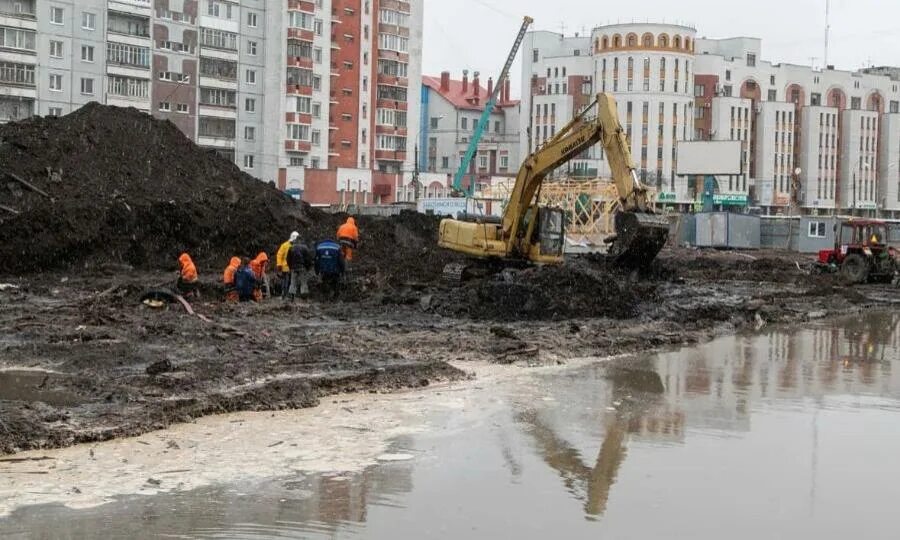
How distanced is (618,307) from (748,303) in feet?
17.0

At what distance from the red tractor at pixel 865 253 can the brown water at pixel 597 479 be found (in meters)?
19.7

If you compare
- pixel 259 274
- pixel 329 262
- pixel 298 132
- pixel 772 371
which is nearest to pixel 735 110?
pixel 298 132

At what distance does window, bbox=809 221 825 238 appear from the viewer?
2127 inches

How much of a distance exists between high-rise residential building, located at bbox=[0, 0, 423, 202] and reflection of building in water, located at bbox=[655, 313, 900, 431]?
47549 millimetres

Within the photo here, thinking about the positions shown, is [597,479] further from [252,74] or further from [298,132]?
[298,132]

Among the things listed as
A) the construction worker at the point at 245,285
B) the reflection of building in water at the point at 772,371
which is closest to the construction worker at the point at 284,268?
the construction worker at the point at 245,285

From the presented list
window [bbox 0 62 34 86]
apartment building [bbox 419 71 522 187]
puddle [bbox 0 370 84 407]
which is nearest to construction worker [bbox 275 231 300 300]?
Answer: puddle [bbox 0 370 84 407]

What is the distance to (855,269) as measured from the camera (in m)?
32.3

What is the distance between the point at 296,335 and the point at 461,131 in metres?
97.0

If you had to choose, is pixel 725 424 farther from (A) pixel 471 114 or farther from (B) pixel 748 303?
(A) pixel 471 114

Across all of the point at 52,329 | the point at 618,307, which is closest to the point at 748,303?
the point at 618,307

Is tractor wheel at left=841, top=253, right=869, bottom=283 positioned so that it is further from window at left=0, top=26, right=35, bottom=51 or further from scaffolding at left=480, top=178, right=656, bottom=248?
window at left=0, top=26, right=35, bottom=51

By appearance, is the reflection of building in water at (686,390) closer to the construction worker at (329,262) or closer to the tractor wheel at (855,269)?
the construction worker at (329,262)

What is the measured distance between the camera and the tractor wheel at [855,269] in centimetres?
3203
